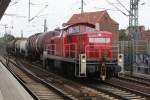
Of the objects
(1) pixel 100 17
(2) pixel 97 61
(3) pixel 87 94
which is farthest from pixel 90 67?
(1) pixel 100 17

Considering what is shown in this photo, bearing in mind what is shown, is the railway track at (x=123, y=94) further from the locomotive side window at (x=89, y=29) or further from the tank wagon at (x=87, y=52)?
the locomotive side window at (x=89, y=29)

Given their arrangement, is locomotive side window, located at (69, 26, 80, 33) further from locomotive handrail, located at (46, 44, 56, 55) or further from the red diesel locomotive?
locomotive handrail, located at (46, 44, 56, 55)

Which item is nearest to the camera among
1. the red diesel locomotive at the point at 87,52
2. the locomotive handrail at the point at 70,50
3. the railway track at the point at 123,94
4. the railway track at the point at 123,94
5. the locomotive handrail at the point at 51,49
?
the railway track at the point at 123,94

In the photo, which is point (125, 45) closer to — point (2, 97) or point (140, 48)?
point (140, 48)

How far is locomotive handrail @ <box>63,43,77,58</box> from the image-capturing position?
22.1m

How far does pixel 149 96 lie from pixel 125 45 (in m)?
17.4

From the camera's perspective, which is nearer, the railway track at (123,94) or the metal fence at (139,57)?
the railway track at (123,94)

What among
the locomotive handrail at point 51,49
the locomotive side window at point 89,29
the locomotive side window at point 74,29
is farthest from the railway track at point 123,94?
the locomotive handrail at point 51,49

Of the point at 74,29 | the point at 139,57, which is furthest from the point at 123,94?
the point at 139,57

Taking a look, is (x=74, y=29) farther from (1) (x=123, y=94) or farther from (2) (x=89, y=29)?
(1) (x=123, y=94)

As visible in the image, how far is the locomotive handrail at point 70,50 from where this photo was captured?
72.5 feet

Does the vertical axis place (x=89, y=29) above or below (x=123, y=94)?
above

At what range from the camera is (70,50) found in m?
22.8

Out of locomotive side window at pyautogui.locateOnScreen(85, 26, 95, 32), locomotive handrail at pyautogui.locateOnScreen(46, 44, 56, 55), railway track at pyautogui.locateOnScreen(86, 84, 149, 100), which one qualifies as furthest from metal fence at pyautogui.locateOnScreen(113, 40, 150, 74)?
railway track at pyautogui.locateOnScreen(86, 84, 149, 100)
